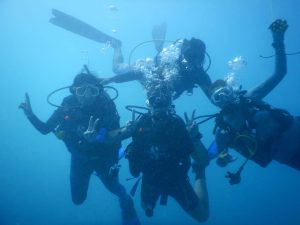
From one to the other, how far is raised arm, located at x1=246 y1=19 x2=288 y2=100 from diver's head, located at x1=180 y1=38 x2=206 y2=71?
5.20 ft

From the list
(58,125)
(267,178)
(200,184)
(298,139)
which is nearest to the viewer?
(298,139)

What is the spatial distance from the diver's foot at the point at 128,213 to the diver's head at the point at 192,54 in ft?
13.2

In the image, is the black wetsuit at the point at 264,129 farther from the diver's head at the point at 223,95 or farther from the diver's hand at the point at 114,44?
the diver's hand at the point at 114,44

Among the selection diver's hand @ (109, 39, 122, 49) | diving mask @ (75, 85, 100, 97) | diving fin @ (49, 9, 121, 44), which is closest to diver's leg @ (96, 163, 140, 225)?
diving mask @ (75, 85, 100, 97)

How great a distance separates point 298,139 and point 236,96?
4.67ft

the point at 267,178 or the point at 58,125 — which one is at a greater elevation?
the point at 58,125

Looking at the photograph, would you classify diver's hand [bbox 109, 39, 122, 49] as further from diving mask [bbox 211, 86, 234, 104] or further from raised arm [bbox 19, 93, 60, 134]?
diving mask [bbox 211, 86, 234, 104]

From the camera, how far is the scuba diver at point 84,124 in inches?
304

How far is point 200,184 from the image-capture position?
750 cm

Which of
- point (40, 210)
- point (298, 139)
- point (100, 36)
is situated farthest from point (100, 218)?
point (298, 139)

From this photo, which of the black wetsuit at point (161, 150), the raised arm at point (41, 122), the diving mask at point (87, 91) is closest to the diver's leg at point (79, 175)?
the raised arm at point (41, 122)

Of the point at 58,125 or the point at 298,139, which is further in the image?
the point at 58,125

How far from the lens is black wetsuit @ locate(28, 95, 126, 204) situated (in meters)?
7.74

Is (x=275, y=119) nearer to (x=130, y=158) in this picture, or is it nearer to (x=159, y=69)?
(x=130, y=158)
